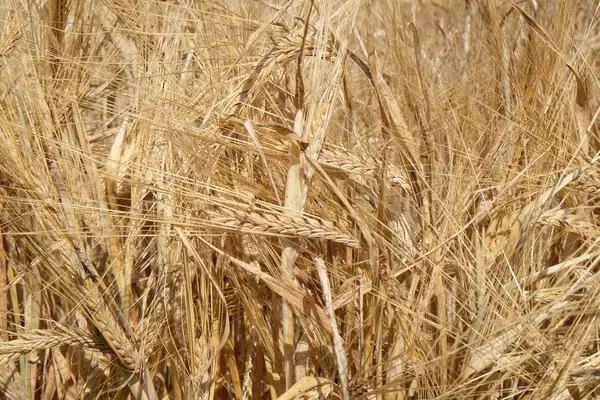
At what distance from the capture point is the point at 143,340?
1091 mm

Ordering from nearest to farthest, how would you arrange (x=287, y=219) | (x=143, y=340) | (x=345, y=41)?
(x=287, y=219)
(x=345, y=41)
(x=143, y=340)

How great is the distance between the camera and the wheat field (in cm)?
93

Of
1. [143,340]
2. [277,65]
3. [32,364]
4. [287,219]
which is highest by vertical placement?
[277,65]

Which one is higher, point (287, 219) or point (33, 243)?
point (287, 219)

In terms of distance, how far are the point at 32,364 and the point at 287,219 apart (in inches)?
29.7

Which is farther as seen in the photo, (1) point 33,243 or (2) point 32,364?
(2) point 32,364

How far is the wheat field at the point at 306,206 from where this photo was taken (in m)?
0.93

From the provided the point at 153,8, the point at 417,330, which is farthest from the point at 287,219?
the point at 153,8

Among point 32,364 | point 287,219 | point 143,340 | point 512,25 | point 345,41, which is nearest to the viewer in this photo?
point 287,219

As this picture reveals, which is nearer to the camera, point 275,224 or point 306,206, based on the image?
point 275,224

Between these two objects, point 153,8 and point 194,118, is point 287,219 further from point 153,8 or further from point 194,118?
point 153,8

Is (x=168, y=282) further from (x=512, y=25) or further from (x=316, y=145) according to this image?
(x=512, y=25)

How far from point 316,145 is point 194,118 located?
182mm

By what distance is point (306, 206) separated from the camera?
3.22ft
